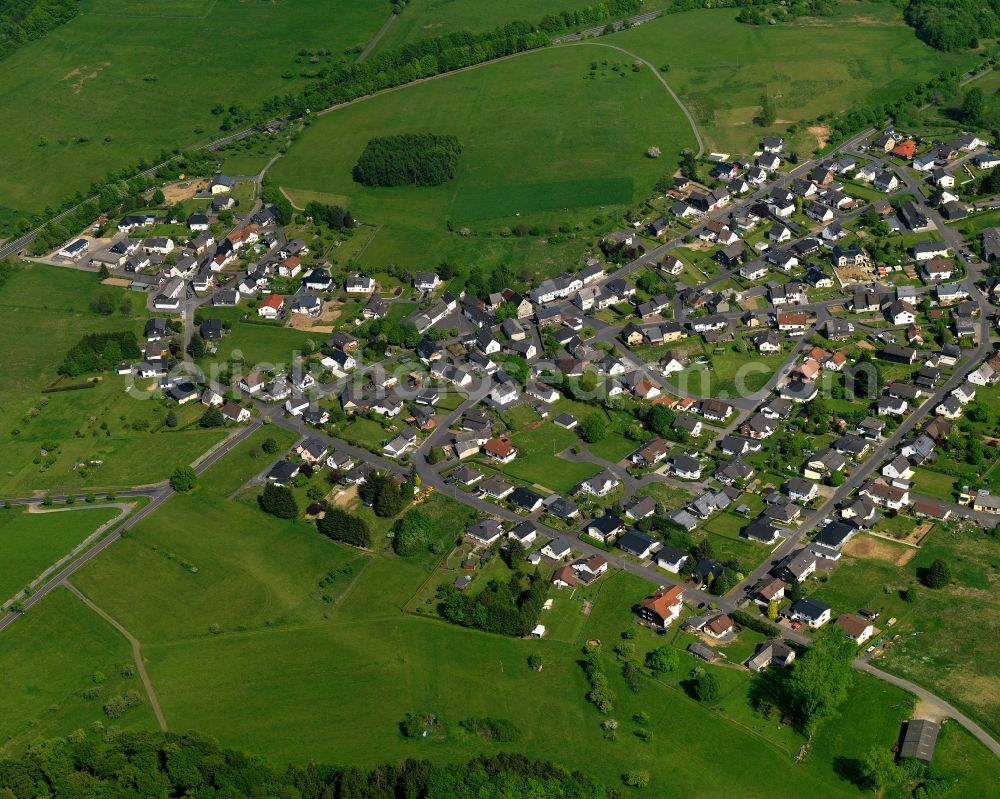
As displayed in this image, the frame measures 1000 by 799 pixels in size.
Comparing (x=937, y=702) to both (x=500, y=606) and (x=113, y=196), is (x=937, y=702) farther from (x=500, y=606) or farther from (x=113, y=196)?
(x=113, y=196)

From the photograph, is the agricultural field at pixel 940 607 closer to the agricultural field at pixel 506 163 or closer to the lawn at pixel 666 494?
the lawn at pixel 666 494

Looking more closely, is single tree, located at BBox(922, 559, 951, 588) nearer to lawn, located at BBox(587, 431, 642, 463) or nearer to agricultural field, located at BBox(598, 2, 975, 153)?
lawn, located at BBox(587, 431, 642, 463)

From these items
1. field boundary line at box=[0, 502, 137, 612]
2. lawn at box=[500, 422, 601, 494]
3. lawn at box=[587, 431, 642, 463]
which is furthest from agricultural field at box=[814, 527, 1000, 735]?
field boundary line at box=[0, 502, 137, 612]

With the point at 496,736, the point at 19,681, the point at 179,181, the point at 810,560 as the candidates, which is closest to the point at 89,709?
the point at 19,681

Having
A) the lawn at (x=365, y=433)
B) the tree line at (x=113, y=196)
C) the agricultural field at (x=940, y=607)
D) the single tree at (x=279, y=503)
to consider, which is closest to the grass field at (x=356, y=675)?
the single tree at (x=279, y=503)

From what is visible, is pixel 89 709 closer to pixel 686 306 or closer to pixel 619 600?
pixel 619 600

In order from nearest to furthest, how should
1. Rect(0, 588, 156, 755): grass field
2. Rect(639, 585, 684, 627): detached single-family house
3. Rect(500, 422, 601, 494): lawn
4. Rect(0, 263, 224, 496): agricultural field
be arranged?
1. Rect(0, 588, 156, 755): grass field
2. Rect(639, 585, 684, 627): detached single-family house
3. Rect(500, 422, 601, 494): lawn
4. Rect(0, 263, 224, 496): agricultural field

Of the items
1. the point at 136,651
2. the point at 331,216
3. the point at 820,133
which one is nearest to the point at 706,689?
the point at 136,651
